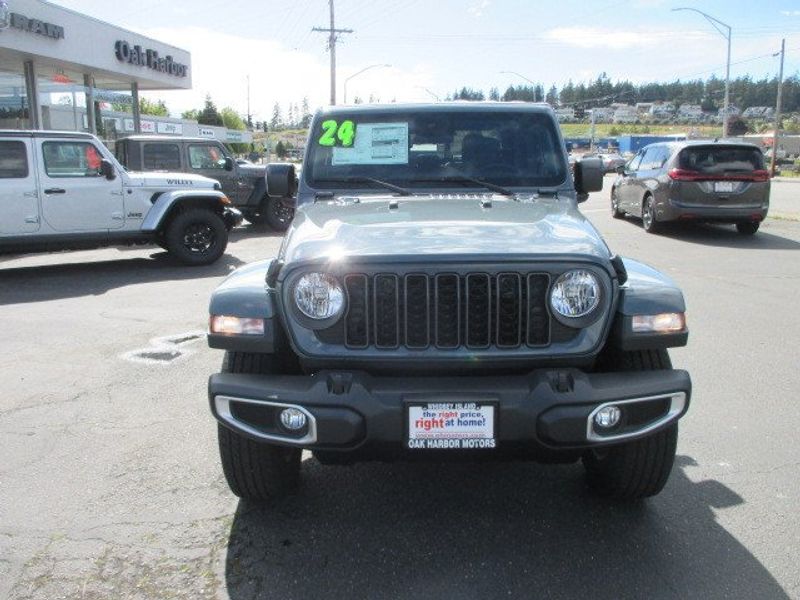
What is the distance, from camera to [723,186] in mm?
12789

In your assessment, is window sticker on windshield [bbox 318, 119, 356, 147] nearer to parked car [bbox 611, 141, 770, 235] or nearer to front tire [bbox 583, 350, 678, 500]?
front tire [bbox 583, 350, 678, 500]

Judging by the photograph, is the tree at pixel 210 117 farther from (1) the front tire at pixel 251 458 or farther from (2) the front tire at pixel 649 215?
(1) the front tire at pixel 251 458

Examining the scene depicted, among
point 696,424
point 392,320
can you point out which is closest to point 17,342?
point 392,320

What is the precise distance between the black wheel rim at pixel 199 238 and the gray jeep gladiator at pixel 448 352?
7.86 metres

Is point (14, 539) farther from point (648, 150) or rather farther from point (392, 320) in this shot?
point (648, 150)

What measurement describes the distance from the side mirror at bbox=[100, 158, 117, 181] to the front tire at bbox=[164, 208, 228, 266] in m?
1.05

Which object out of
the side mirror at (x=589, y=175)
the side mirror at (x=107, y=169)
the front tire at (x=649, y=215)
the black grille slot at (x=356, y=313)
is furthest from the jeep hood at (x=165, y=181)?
the black grille slot at (x=356, y=313)

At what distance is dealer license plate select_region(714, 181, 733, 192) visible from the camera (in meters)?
12.8

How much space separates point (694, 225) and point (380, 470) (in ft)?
42.2

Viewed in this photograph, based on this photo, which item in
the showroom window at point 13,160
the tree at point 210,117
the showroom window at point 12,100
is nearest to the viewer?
the showroom window at point 13,160

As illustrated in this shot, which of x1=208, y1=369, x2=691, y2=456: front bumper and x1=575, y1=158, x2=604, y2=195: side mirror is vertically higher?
x1=575, y1=158, x2=604, y2=195: side mirror

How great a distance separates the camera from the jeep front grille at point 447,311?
289 centimetres

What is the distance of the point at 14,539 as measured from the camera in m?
3.18

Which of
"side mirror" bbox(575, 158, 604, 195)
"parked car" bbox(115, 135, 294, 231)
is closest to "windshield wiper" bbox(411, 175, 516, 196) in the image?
"side mirror" bbox(575, 158, 604, 195)
